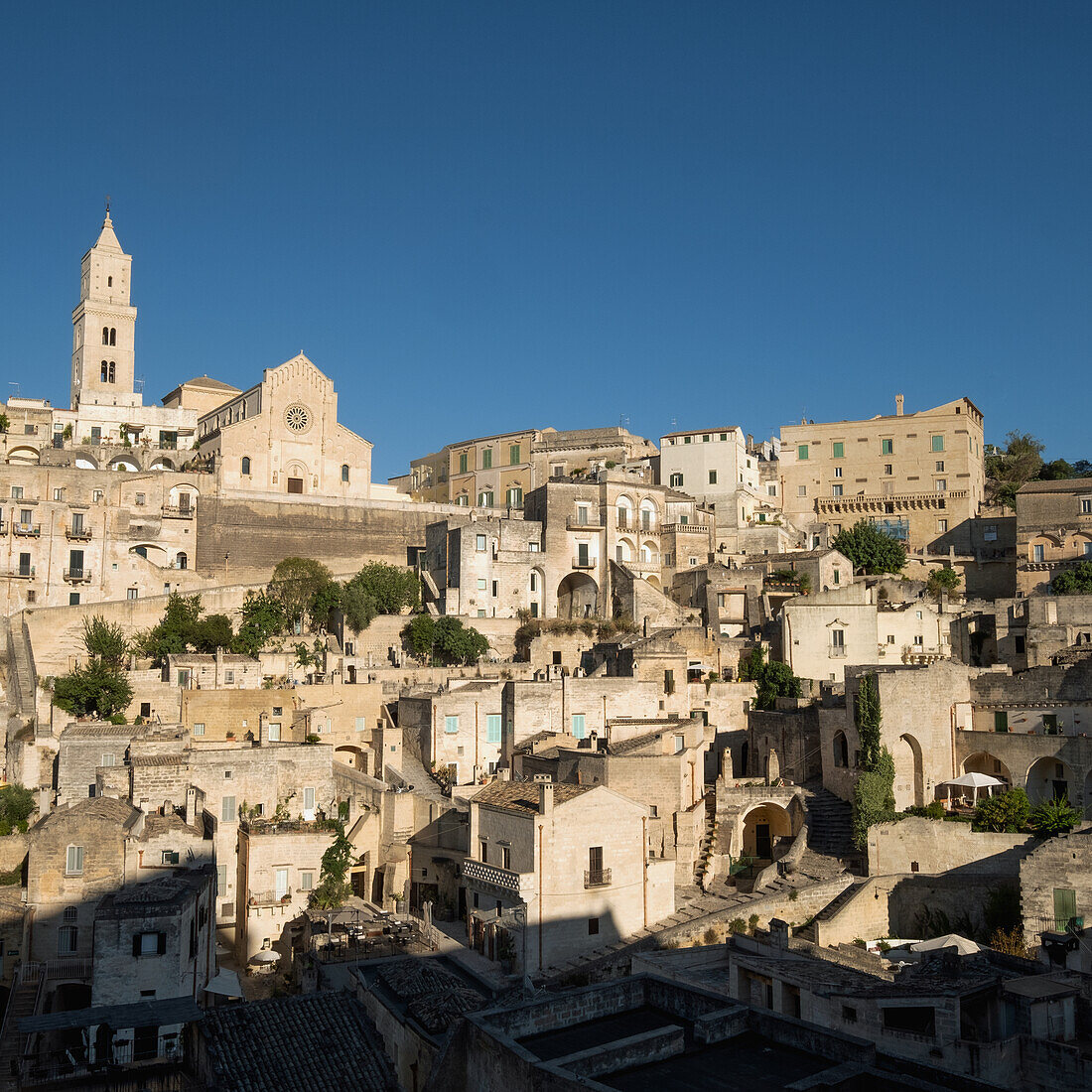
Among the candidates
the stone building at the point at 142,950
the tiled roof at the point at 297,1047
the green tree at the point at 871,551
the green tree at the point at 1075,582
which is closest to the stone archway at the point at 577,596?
the green tree at the point at 871,551

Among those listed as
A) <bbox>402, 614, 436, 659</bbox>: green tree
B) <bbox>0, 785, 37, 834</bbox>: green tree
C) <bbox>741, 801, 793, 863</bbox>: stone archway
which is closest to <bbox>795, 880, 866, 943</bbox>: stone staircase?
<bbox>741, 801, 793, 863</bbox>: stone archway

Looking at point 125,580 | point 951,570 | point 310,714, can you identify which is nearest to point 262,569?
point 125,580

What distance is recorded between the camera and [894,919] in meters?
28.8

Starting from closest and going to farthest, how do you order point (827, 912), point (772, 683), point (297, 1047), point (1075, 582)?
point (297, 1047), point (827, 912), point (772, 683), point (1075, 582)

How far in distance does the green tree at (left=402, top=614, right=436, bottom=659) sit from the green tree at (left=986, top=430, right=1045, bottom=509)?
116ft

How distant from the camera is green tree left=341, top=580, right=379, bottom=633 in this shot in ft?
156

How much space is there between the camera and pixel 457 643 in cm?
4672

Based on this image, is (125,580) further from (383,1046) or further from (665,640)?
(383,1046)

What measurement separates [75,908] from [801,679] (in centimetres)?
2434

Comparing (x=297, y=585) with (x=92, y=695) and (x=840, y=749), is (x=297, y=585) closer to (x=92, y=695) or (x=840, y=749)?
(x=92, y=695)

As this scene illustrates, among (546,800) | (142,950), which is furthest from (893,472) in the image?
(142,950)

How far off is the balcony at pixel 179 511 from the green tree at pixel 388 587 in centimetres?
829

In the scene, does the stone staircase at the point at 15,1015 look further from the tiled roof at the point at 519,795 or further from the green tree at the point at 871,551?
the green tree at the point at 871,551

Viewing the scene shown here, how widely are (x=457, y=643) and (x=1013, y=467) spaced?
41619mm
